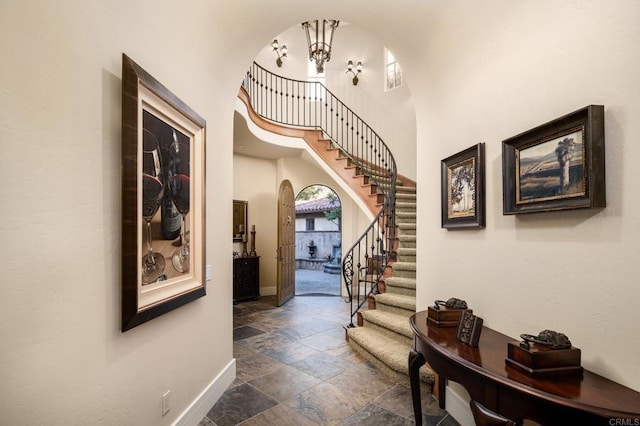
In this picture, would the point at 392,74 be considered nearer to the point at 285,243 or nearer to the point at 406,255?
the point at 285,243

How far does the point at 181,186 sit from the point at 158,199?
24 cm

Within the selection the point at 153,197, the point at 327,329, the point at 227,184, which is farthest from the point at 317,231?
the point at 153,197

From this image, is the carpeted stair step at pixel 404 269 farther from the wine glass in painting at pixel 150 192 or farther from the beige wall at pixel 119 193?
the wine glass in painting at pixel 150 192

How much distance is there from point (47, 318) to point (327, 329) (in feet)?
11.7

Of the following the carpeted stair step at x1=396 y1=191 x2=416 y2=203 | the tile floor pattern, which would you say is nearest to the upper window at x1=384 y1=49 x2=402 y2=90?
the carpeted stair step at x1=396 y1=191 x2=416 y2=203

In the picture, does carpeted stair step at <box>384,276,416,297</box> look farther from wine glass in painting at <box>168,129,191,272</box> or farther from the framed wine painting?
wine glass in painting at <box>168,129,191,272</box>

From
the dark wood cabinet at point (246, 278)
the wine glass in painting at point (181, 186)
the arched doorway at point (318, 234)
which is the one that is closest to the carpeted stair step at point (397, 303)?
the wine glass in painting at point (181, 186)

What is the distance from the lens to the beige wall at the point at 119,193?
1.00 metres

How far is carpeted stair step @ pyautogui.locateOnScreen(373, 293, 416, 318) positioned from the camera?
3.34m

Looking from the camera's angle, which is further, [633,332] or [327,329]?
[327,329]

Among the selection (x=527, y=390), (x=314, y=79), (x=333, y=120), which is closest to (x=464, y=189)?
(x=527, y=390)

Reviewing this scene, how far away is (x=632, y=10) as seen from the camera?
116 centimetres

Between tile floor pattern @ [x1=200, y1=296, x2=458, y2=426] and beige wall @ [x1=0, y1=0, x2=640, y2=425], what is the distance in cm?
46

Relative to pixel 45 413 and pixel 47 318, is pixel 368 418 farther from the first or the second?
pixel 47 318
